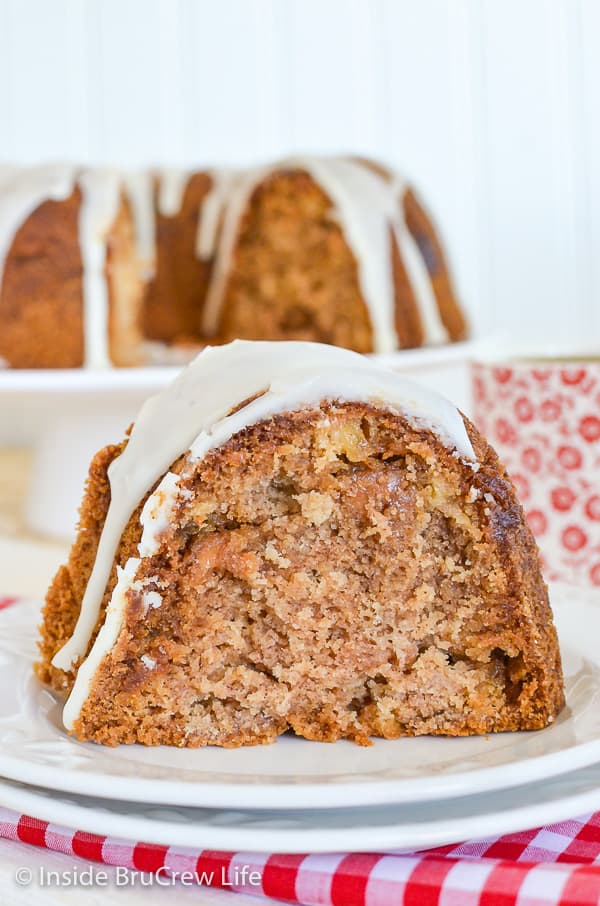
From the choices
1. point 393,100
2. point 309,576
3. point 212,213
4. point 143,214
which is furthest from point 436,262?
point 309,576

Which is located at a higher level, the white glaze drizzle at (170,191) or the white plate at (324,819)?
the white glaze drizzle at (170,191)

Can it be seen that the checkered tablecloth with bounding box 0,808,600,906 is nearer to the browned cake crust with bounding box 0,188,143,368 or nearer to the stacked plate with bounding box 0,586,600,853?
the stacked plate with bounding box 0,586,600,853

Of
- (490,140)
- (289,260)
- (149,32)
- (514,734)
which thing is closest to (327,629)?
(514,734)

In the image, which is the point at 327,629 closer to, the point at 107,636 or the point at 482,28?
the point at 107,636

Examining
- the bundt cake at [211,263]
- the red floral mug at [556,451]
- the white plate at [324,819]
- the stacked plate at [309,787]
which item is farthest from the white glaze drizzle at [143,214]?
the white plate at [324,819]

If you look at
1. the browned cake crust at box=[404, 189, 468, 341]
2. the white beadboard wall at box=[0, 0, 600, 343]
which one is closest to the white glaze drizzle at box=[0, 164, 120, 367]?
the browned cake crust at box=[404, 189, 468, 341]

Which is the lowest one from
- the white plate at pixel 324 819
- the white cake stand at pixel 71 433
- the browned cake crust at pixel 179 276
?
the white cake stand at pixel 71 433

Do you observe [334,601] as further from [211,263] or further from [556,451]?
[211,263]

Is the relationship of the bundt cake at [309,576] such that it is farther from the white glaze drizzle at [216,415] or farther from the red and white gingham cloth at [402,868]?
the red and white gingham cloth at [402,868]
